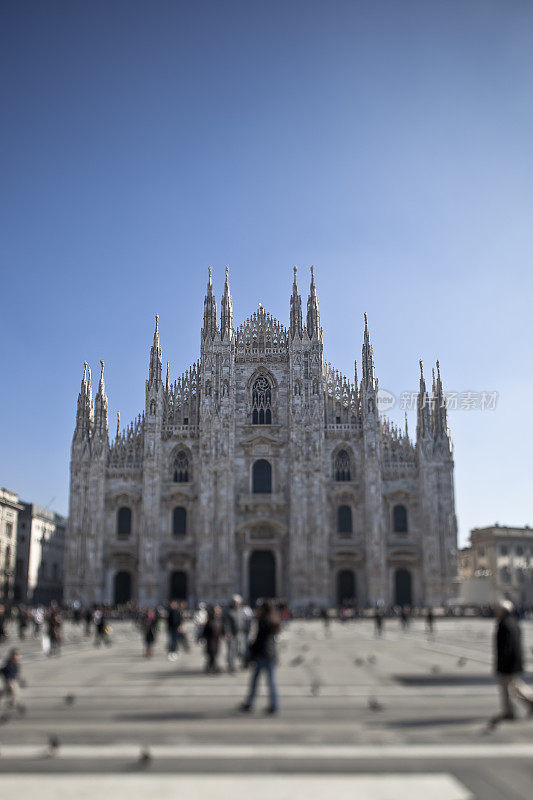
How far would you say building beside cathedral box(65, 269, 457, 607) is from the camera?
163 feet

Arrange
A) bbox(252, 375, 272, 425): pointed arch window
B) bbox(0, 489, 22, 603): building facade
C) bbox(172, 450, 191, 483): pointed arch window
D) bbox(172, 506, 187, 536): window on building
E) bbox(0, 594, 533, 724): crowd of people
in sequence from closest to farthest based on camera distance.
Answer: bbox(0, 594, 533, 724): crowd of people → bbox(172, 506, 187, 536): window on building → bbox(172, 450, 191, 483): pointed arch window → bbox(252, 375, 272, 425): pointed arch window → bbox(0, 489, 22, 603): building facade

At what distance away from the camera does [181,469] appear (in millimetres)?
52281

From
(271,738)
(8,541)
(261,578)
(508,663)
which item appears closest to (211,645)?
(271,738)

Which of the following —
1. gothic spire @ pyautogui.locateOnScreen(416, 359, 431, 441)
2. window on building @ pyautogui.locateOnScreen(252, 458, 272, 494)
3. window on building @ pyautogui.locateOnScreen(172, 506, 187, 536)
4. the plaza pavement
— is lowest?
the plaza pavement

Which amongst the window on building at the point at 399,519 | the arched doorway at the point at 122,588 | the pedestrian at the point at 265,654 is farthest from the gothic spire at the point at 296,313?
the pedestrian at the point at 265,654

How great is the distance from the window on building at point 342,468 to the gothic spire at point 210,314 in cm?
1238

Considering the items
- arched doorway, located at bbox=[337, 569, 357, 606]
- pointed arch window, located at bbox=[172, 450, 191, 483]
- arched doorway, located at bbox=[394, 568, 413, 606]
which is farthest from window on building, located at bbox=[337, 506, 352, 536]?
pointed arch window, located at bbox=[172, 450, 191, 483]

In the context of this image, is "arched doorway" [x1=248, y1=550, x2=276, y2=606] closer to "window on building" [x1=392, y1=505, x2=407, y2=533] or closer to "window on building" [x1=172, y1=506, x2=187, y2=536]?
"window on building" [x1=172, y1=506, x2=187, y2=536]

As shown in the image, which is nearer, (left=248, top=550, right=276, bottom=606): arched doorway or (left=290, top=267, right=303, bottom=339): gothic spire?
(left=248, top=550, right=276, bottom=606): arched doorway

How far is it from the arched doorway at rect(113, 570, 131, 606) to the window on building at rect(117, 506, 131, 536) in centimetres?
274

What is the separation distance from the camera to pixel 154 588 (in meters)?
49.4

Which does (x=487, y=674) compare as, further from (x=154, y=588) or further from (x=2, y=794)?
(x=154, y=588)

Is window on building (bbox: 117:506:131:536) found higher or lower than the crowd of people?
higher

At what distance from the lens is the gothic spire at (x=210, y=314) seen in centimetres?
5344
